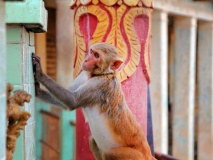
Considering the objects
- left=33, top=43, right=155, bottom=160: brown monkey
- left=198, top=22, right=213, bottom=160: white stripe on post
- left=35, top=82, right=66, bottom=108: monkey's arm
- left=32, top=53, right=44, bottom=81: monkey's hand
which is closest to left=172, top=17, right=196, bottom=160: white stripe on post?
left=198, top=22, right=213, bottom=160: white stripe on post

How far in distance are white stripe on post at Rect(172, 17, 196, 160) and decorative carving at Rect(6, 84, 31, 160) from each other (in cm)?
783

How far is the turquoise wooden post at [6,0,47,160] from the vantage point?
7.00ft

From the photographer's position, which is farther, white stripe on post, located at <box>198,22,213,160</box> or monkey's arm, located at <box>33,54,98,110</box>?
white stripe on post, located at <box>198,22,213,160</box>

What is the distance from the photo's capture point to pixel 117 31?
13.1 feet

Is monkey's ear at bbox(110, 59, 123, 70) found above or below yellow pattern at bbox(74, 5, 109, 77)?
below

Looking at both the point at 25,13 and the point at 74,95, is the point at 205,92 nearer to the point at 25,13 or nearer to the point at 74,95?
the point at 74,95

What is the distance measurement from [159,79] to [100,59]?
18.0 feet

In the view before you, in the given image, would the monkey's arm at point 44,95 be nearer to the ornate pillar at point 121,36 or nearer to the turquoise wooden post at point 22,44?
the turquoise wooden post at point 22,44

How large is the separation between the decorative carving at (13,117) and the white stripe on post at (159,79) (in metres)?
6.63

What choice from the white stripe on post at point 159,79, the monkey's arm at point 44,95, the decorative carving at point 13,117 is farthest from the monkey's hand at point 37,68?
the white stripe on post at point 159,79

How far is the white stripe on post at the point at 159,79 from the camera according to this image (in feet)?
26.8

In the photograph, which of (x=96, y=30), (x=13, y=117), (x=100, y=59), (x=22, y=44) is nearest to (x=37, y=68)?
(x=22, y=44)

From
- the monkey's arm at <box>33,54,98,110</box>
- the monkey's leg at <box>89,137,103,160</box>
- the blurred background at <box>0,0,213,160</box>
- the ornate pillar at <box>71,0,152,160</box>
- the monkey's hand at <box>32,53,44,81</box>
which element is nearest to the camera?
the monkey's hand at <box>32,53,44,81</box>

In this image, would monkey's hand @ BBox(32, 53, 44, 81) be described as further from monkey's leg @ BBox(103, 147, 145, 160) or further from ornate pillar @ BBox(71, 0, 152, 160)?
ornate pillar @ BBox(71, 0, 152, 160)
